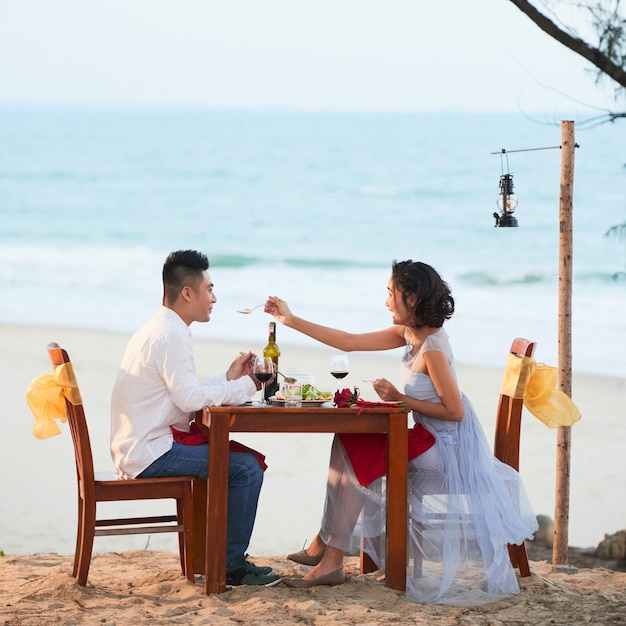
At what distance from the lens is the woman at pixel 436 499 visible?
13.1ft

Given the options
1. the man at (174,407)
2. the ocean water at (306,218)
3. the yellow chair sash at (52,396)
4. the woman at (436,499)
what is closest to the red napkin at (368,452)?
the woman at (436,499)

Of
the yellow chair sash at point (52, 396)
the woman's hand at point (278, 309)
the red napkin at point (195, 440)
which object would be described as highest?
the woman's hand at point (278, 309)

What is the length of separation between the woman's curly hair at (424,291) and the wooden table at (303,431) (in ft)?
1.36

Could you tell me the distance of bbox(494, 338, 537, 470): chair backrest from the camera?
4.25 metres

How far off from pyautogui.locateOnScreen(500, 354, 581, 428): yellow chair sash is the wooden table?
60 centimetres

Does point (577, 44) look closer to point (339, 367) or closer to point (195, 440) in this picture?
point (339, 367)

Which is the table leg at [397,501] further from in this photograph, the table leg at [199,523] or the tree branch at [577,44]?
the tree branch at [577,44]

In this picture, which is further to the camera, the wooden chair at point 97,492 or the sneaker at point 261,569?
the sneaker at point 261,569

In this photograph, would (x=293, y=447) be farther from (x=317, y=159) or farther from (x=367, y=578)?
(x=317, y=159)

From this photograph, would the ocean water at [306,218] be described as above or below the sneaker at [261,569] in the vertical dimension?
above

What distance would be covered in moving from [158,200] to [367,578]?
75.8 ft

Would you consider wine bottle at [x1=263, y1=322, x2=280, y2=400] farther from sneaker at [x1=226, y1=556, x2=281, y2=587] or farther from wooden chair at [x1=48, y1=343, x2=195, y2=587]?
sneaker at [x1=226, y1=556, x2=281, y2=587]

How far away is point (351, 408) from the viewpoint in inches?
153

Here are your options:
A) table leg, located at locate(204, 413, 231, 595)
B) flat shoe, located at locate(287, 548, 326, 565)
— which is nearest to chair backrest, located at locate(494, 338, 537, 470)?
flat shoe, located at locate(287, 548, 326, 565)
